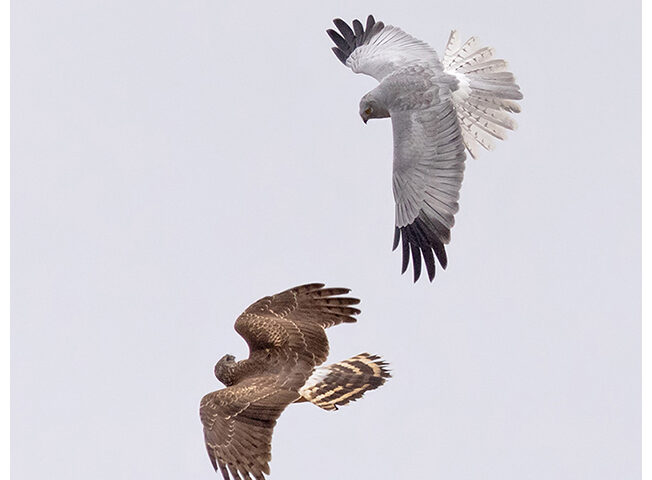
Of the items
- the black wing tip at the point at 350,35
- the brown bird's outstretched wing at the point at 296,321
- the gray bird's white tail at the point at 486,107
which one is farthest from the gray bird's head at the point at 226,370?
the black wing tip at the point at 350,35

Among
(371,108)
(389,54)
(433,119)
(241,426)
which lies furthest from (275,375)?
(389,54)

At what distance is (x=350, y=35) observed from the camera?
19.4m

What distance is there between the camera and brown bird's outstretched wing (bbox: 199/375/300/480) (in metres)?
13.0

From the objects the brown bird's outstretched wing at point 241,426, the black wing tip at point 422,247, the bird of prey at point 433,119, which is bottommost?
the brown bird's outstretched wing at point 241,426

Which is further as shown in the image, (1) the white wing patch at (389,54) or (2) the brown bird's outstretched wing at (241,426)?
(1) the white wing patch at (389,54)

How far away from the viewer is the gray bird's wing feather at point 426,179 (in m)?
15.8

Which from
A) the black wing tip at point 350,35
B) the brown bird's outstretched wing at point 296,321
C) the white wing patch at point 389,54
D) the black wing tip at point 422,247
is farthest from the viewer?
the black wing tip at point 350,35

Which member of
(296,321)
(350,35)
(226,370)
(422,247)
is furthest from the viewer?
(350,35)

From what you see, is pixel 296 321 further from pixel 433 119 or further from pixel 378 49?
pixel 378 49

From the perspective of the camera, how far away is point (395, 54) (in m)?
17.8

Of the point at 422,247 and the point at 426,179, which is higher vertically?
the point at 426,179

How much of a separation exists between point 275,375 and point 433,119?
3596 millimetres

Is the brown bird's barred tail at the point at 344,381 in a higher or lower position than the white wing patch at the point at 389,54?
lower

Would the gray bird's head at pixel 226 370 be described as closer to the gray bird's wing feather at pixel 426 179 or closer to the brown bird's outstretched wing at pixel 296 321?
the brown bird's outstretched wing at pixel 296 321
